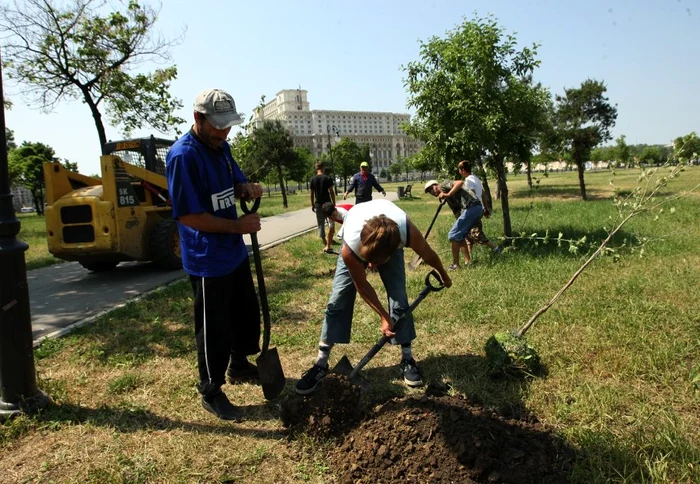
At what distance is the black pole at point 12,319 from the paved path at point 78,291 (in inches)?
71.3

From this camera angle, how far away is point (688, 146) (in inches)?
135

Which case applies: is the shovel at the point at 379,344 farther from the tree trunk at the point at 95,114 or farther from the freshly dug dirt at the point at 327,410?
the tree trunk at the point at 95,114

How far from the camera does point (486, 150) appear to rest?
28.5ft

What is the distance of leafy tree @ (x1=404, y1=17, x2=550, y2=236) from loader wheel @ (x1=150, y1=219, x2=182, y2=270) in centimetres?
491

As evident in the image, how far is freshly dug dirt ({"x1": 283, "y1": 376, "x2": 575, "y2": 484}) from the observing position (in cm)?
226

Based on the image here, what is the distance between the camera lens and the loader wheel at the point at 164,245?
306 inches

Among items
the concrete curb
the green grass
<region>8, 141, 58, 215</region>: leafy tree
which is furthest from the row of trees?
the green grass

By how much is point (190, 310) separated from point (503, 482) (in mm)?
4192

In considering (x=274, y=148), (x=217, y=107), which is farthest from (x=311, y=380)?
(x=274, y=148)

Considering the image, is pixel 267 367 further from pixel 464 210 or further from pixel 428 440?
pixel 464 210

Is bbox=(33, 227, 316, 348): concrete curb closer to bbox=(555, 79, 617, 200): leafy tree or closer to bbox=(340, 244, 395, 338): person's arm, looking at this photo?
bbox=(340, 244, 395, 338): person's arm

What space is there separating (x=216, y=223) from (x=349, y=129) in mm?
150827

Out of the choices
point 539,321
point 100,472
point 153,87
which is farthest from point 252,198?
point 153,87

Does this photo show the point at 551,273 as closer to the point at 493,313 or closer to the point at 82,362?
the point at 493,313
